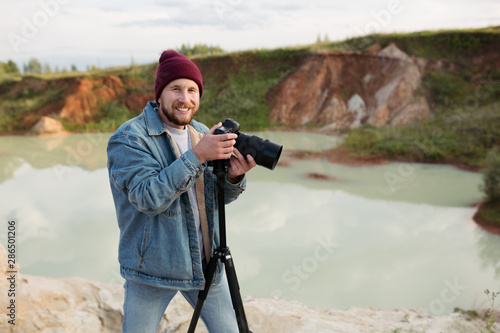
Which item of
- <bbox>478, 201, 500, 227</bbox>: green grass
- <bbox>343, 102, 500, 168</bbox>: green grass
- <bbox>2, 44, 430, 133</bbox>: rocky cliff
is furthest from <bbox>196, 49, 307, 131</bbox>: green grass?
<bbox>478, 201, 500, 227</bbox>: green grass

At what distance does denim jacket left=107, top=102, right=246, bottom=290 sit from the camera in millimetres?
1452

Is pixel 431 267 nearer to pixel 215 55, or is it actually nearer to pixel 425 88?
pixel 425 88

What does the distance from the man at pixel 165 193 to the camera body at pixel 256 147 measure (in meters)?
0.04

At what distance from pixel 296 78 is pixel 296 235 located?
1443cm

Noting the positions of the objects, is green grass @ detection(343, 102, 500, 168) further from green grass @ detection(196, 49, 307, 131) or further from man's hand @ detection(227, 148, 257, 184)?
man's hand @ detection(227, 148, 257, 184)

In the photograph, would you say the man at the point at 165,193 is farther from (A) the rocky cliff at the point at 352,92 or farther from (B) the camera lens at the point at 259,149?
(A) the rocky cliff at the point at 352,92

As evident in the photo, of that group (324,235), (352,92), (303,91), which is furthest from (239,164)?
(303,91)

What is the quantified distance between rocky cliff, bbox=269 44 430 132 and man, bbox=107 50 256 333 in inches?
627

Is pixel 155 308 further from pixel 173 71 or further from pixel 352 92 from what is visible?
pixel 352 92

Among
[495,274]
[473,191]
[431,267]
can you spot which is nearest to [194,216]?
[431,267]

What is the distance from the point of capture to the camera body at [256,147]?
1.59 meters

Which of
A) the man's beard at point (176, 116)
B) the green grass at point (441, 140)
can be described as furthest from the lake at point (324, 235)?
the man's beard at point (176, 116)

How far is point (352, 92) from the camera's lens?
18172mm

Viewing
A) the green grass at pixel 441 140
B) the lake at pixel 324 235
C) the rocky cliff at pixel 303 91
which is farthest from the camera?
the rocky cliff at pixel 303 91
